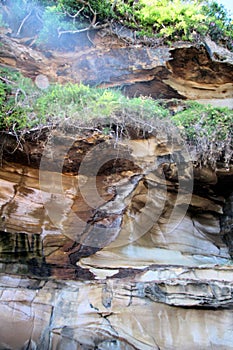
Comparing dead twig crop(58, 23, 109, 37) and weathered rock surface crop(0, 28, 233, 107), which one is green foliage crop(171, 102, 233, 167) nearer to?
weathered rock surface crop(0, 28, 233, 107)

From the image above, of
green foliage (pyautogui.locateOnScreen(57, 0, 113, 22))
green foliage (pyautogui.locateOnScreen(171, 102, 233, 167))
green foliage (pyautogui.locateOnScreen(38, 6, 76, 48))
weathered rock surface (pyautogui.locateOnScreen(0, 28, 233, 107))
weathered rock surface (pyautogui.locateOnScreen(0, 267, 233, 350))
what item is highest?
green foliage (pyautogui.locateOnScreen(57, 0, 113, 22))

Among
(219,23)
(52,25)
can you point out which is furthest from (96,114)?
(219,23)

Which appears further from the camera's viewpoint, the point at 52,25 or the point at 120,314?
the point at 52,25

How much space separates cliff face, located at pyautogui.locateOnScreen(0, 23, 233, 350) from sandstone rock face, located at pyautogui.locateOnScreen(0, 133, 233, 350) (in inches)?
0.4

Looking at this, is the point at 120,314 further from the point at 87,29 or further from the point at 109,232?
the point at 87,29

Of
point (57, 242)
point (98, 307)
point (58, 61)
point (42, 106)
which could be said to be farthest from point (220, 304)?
point (58, 61)

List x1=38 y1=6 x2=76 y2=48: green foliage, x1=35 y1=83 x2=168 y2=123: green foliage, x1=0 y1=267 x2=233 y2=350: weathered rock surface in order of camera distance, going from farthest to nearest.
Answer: x1=38 y1=6 x2=76 y2=48: green foliage < x1=35 y1=83 x2=168 y2=123: green foliage < x1=0 y1=267 x2=233 y2=350: weathered rock surface

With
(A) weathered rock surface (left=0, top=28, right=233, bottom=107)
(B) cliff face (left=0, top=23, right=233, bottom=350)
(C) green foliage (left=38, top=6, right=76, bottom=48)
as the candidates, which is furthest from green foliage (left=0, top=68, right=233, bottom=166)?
(C) green foliage (left=38, top=6, right=76, bottom=48)

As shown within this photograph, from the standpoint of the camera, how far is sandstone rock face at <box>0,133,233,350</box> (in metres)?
3.08

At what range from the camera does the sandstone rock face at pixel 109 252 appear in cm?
308

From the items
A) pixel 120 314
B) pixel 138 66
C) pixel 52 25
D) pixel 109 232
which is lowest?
pixel 120 314

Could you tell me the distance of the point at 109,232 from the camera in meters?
3.55

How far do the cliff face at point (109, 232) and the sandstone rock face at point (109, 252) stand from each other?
0.04 feet

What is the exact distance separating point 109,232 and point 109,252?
0.24 m
